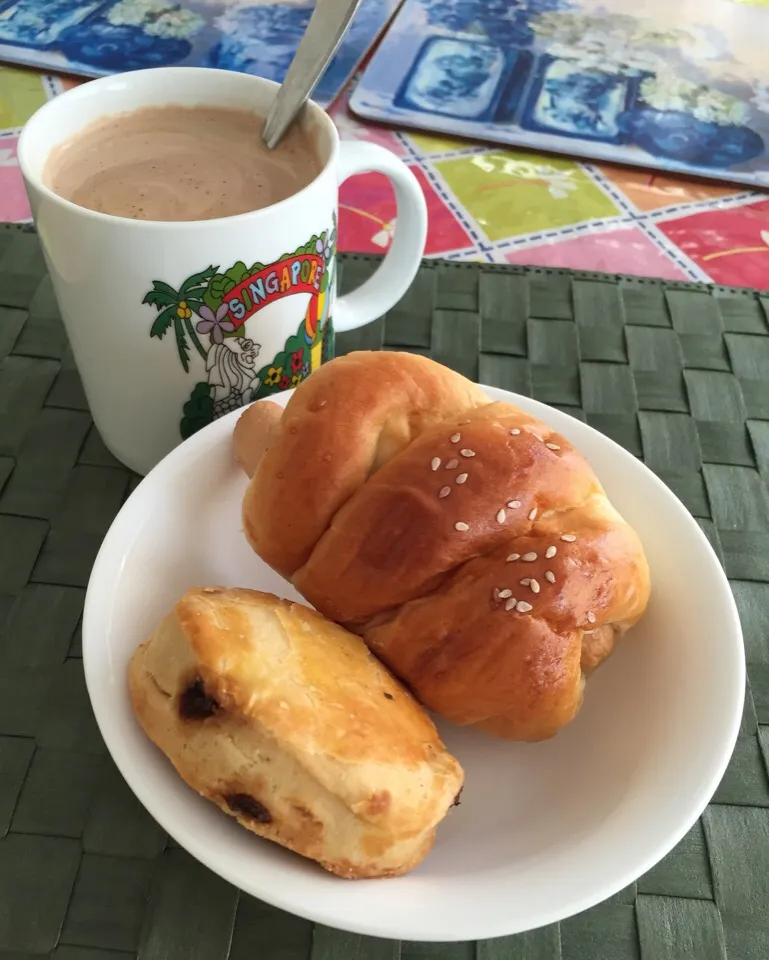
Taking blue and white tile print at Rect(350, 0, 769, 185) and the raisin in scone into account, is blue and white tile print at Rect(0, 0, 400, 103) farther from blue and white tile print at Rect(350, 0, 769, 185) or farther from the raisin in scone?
the raisin in scone

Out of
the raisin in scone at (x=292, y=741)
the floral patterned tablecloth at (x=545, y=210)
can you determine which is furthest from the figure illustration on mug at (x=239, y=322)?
the floral patterned tablecloth at (x=545, y=210)

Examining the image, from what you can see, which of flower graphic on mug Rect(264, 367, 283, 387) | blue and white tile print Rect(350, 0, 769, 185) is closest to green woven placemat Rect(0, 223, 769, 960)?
flower graphic on mug Rect(264, 367, 283, 387)

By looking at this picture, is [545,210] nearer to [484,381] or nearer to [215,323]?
[484,381]

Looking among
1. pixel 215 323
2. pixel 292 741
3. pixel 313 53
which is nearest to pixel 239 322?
pixel 215 323

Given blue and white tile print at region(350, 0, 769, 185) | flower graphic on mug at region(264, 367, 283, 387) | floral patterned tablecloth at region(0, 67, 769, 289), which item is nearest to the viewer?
flower graphic on mug at region(264, 367, 283, 387)

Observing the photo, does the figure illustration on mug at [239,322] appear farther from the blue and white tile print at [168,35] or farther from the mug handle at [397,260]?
the blue and white tile print at [168,35]
